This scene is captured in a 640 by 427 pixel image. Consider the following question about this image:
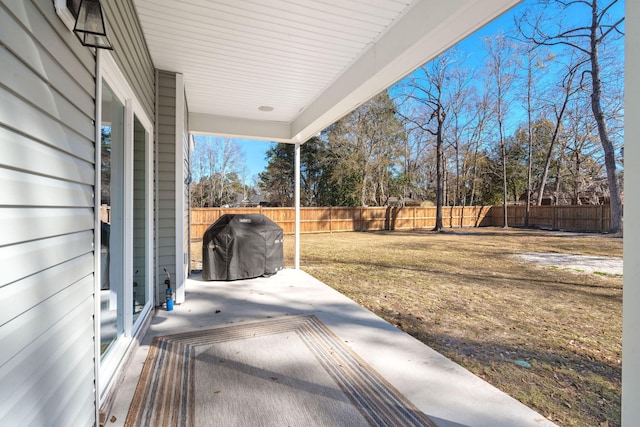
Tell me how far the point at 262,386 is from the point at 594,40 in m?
15.5

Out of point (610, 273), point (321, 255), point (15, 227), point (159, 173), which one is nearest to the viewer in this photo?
point (15, 227)

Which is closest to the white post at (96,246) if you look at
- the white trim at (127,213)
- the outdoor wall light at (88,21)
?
Result: the outdoor wall light at (88,21)

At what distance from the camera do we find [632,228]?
1.06 m

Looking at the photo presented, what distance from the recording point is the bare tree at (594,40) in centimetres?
1057

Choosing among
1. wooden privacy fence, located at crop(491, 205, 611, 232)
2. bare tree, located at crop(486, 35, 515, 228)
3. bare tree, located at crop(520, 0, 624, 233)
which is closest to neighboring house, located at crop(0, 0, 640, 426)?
bare tree, located at crop(520, 0, 624, 233)

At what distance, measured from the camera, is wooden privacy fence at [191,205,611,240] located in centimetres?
1398

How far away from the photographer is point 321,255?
8414 millimetres

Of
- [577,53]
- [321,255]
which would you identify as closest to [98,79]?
[321,255]

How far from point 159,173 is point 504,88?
19934 millimetres

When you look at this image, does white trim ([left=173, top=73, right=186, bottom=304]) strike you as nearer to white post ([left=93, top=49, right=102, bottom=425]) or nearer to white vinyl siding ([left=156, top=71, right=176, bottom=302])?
white vinyl siding ([left=156, top=71, right=176, bottom=302])

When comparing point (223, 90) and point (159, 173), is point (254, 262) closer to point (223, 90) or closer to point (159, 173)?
point (159, 173)

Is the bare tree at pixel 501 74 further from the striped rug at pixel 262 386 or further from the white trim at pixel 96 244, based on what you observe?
the white trim at pixel 96 244

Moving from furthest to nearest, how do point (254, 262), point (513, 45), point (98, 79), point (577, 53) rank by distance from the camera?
point (513, 45), point (577, 53), point (254, 262), point (98, 79)

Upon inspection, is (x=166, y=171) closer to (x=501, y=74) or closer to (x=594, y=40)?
(x=594, y=40)
